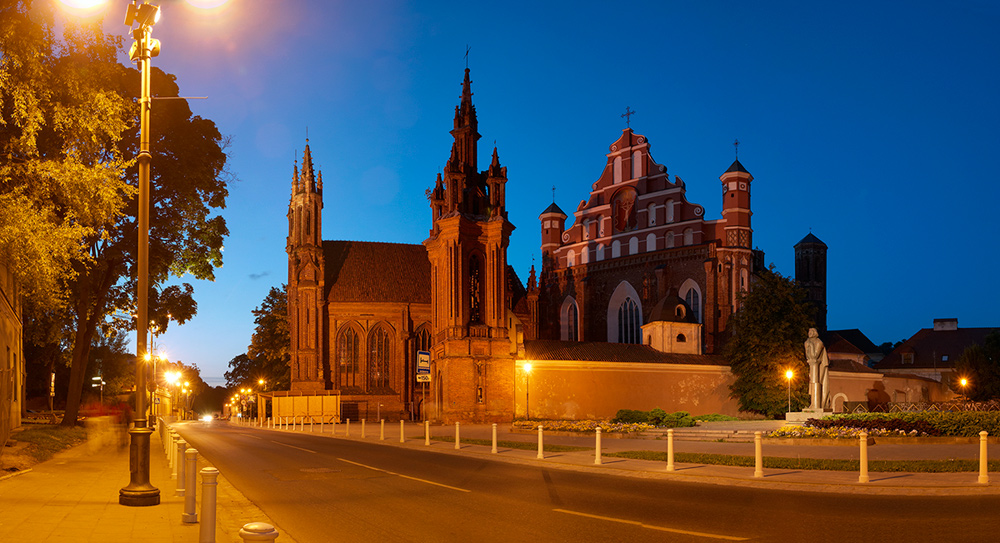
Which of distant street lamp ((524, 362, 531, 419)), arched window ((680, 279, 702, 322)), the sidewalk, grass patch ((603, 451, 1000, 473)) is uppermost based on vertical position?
arched window ((680, 279, 702, 322))

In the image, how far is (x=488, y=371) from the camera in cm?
4731

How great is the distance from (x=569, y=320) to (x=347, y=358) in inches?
846

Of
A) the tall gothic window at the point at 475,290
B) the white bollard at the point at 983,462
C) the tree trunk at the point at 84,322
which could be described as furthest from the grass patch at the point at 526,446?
the tall gothic window at the point at 475,290

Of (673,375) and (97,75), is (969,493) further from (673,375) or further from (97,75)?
(673,375)

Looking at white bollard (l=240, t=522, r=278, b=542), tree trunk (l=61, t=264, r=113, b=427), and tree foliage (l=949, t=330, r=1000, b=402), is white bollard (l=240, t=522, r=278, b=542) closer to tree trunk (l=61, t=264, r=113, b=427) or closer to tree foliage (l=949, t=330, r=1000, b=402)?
tree trunk (l=61, t=264, r=113, b=427)

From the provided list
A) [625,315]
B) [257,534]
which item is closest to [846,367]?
[625,315]

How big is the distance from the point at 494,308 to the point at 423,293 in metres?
13.4

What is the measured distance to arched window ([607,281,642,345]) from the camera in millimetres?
64312

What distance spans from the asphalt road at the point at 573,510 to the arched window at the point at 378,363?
41963 mm

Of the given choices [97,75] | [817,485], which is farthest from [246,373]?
[817,485]

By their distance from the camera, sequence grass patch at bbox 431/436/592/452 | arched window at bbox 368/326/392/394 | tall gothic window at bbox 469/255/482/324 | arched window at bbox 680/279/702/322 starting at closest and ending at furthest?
grass patch at bbox 431/436/592/452 → tall gothic window at bbox 469/255/482/324 → arched window at bbox 368/326/392/394 → arched window at bbox 680/279/702/322

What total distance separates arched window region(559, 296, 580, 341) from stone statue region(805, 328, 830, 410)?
36.5 meters

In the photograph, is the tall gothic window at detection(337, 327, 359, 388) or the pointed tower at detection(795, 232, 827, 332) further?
the pointed tower at detection(795, 232, 827, 332)

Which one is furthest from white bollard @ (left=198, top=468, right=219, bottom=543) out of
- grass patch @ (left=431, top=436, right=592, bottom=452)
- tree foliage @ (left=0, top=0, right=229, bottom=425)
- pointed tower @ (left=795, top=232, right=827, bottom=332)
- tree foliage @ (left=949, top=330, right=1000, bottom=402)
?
pointed tower @ (left=795, top=232, right=827, bottom=332)
